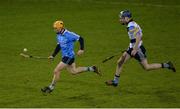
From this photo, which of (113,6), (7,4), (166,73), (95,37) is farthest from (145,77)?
(7,4)

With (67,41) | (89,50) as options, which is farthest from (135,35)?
(89,50)

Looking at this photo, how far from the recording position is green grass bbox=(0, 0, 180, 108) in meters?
16.6

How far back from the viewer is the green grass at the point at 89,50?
16.6 meters

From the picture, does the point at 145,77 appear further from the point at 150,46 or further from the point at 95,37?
the point at 95,37

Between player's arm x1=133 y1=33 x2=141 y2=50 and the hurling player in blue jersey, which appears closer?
the hurling player in blue jersey

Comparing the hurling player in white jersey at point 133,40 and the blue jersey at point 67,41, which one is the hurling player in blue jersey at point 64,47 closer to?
the blue jersey at point 67,41

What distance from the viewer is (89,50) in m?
24.1

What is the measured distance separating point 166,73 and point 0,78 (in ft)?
20.3

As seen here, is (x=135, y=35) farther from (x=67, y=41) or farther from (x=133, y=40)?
(x=67, y=41)

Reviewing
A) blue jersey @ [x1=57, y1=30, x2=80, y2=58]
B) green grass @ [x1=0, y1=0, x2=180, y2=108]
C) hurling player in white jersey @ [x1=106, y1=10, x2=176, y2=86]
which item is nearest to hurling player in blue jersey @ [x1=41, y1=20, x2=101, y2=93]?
blue jersey @ [x1=57, y1=30, x2=80, y2=58]

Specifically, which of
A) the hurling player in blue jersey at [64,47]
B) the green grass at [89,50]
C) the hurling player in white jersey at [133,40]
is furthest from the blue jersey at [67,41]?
the hurling player in white jersey at [133,40]

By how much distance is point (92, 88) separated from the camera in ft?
58.7

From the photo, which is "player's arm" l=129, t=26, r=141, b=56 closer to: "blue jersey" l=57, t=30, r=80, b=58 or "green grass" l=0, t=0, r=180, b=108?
"green grass" l=0, t=0, r=180, b=108

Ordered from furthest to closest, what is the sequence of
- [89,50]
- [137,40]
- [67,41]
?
[89,50] < [137,40] < [67,41]
